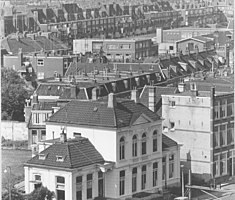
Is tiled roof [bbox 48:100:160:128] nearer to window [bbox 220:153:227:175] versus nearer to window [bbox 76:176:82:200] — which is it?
window [bbox 76:176:82:200]

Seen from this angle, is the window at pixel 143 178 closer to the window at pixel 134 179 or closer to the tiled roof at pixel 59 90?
the window at pixel 134 179

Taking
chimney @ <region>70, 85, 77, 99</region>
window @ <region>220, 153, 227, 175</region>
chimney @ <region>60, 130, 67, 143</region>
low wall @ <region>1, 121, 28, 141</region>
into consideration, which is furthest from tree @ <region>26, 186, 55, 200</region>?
low wall @ <region>1, 121, 28, 141</region>

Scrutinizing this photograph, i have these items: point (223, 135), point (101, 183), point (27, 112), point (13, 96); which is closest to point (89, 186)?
point (101, 183)

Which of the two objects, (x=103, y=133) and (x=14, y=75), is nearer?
(x=103, y=133)

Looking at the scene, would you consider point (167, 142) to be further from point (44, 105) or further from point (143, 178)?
point (44, 105)

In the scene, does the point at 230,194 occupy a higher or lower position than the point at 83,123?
lower

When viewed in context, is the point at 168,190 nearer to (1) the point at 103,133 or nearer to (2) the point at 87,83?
(1) the point at 103,133

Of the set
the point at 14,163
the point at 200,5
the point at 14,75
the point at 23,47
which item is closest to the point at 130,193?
the point at 14,163
